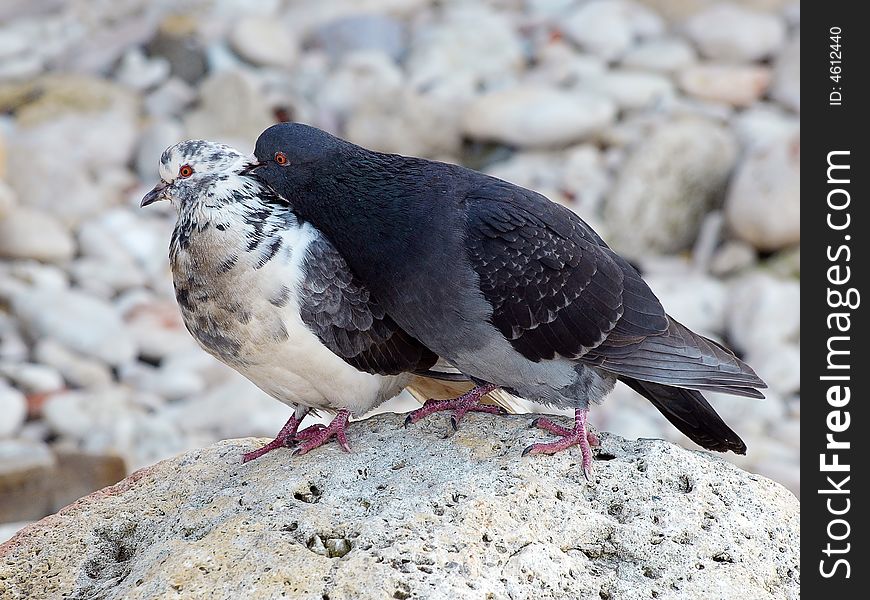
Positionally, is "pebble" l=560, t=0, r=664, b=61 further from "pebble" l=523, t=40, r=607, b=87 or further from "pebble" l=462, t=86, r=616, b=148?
"pebble" l=462, t=86, r=616, b=148

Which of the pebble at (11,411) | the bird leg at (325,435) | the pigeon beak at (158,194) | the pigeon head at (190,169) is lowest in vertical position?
the pebble at (11,411)

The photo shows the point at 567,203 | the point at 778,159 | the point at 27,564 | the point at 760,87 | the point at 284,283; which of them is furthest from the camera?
the point at 760,87

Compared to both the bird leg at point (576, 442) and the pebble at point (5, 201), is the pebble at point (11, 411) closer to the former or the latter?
the pebble at point (5, 201)

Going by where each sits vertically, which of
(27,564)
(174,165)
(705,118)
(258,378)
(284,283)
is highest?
(705,118)

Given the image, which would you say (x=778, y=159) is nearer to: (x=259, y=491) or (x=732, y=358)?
(x=732, y=358)

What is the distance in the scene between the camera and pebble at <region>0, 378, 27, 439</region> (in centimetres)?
1217

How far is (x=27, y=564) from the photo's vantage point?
219 inches

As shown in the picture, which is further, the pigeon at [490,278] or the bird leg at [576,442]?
the pigeon at [490,278]

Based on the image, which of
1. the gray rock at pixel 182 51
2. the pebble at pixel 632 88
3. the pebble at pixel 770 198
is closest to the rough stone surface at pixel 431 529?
the pebble at pixel 770 198

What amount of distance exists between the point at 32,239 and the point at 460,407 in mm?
10084

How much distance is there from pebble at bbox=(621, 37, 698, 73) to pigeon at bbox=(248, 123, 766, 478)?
41.5ft

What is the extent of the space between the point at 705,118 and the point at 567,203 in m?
2.44

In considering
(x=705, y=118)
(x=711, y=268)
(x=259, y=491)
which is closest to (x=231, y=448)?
(x=259, y=491)

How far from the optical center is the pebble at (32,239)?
14.8m
